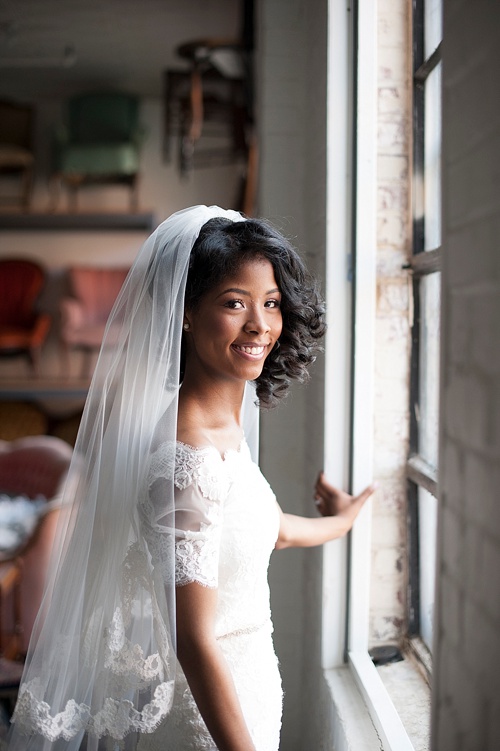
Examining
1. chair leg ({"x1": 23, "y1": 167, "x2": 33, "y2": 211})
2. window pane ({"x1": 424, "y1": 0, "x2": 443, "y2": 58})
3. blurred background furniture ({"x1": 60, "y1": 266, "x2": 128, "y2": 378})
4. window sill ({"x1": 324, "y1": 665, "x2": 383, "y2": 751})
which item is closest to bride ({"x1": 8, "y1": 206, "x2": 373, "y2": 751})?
window sill ({"x1": 324, "y1": 665, "x2": 383, "y2": 751})

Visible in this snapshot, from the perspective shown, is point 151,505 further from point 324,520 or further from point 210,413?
point 324,520

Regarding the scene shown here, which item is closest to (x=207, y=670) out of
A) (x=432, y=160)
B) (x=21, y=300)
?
(x=432, y=160)

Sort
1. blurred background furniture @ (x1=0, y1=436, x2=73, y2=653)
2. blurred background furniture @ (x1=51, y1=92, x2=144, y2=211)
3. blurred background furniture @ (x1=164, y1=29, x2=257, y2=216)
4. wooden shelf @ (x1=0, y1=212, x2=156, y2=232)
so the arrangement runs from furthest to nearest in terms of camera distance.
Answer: wooden shelf @ (x1=0, y1=212, x2=156, y2=232)
blurred background furniture @ (x1=51, y1=92, x2=144, y2=211)
blurred background furniture @ (x1=164, y1=29, x2=257, y2=216)
blurred background furniture @ (x1=0, y1=436, x2=73, y2=653)

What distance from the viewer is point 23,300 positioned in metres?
6.80

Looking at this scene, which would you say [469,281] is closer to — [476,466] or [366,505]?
[476,466]

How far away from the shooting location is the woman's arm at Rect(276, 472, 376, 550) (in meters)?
1.62

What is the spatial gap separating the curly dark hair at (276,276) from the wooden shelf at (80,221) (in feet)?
17.0

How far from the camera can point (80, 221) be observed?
6.60m

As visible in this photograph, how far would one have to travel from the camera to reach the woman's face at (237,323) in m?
1.29

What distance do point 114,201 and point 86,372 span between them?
1.71m

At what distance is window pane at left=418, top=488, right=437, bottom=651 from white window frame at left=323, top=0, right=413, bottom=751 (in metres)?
0.13

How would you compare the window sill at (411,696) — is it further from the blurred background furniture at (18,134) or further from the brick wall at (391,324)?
Answer: the blurred background furniture at (18,134)

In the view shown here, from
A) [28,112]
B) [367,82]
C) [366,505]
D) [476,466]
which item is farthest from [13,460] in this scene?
[28,112]

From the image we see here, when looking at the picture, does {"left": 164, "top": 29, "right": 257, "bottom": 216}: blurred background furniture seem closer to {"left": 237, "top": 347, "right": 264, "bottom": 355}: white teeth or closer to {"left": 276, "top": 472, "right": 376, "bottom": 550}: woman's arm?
{"left": 276, "top": 472, "right": 376, "bottom": 550}: woman's arm
